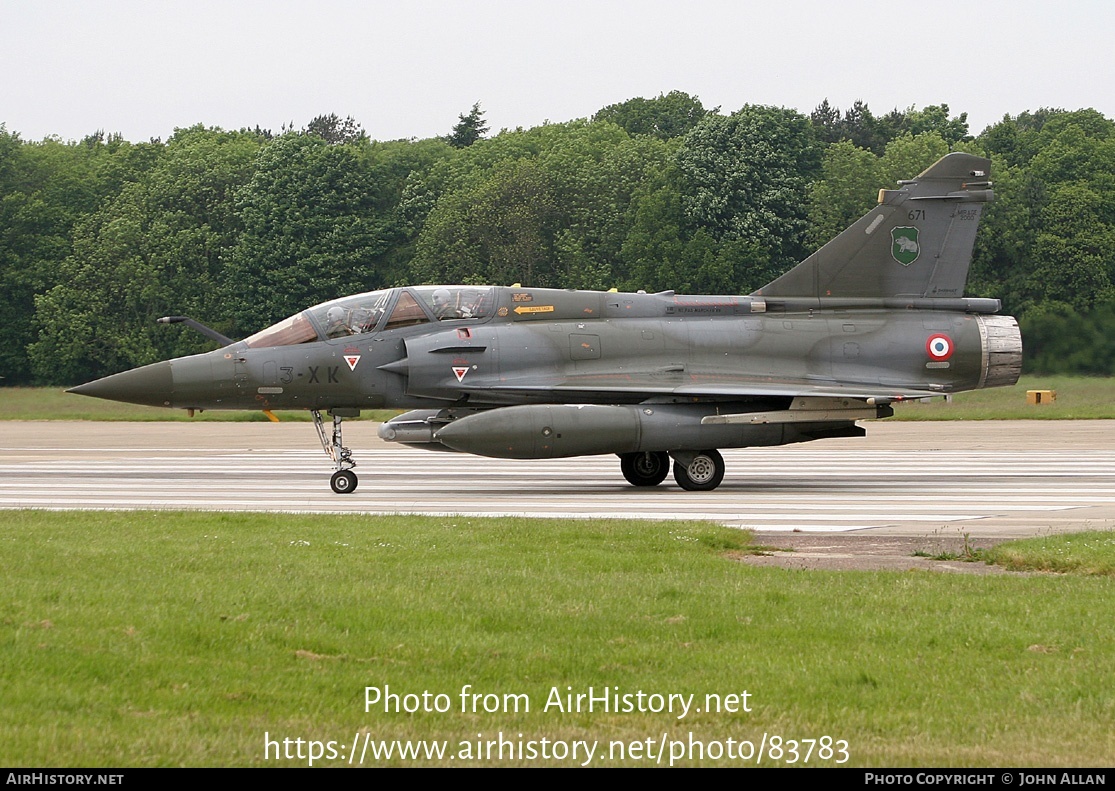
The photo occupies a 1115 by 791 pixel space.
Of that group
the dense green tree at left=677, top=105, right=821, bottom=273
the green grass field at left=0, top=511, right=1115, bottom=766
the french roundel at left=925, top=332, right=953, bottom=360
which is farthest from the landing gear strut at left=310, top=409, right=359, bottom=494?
the dense green tree at left=677, top=105, right=821, bottom=273

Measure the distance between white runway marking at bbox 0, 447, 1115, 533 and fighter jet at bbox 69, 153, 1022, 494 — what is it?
0.84m

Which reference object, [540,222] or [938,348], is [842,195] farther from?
[938,348]

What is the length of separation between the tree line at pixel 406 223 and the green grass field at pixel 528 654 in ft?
157

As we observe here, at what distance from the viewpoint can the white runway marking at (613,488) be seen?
1462cm

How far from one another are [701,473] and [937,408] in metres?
23.7

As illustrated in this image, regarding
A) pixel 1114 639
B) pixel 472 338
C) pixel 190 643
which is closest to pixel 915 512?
pixel 472 338

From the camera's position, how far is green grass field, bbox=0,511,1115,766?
5316mm

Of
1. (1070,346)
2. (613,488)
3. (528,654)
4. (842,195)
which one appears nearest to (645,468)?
(613,488)

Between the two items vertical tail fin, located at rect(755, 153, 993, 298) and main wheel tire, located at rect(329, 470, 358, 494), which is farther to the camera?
vertical tail fin, located at rect(755, 153, 993, 298)

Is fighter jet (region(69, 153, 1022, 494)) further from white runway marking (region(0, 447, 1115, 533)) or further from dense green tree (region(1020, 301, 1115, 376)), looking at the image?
dense green tree (region(1020, 301, 1115, 376))

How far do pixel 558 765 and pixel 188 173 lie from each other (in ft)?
221

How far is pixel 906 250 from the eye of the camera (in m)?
19.1

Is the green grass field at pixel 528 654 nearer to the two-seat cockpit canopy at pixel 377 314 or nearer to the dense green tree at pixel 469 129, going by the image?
the two-seat cockpit canopy at pixel 377 314

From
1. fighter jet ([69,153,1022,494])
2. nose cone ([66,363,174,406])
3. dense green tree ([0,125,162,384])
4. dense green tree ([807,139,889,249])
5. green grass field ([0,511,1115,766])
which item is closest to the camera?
green grass field ([0,511,1115,766])
